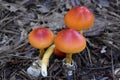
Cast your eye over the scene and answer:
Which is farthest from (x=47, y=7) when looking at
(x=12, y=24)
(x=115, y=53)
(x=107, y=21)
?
(x=115, y=53)

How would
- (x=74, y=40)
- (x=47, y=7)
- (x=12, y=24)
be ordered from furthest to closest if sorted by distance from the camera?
(x=47, y=7)
(x=12, y=24)
(x=74, y=40)

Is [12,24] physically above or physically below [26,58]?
above

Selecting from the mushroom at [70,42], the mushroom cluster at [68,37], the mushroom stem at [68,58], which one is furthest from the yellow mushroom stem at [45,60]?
the mushroom at [70,42]

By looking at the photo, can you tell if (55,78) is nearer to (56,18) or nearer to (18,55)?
(18,55)

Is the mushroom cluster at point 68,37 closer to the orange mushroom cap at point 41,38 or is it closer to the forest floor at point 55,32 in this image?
the orange mushroom cap at point 41,38

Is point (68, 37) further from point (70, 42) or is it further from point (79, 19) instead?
point (79, 19)

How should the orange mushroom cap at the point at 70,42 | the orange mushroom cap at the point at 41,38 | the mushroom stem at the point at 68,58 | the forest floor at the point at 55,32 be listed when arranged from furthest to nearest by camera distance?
the forest floor at the point at 55,32
the mushroom stem at the point at 68,58
the orange mushroom cap at the point at 41,38
the orange mushroom cap at the point at 70,42
